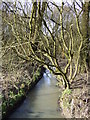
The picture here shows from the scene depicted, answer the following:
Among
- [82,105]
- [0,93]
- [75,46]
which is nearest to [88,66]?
[75,46]

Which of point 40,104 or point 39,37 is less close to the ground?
point 39,37

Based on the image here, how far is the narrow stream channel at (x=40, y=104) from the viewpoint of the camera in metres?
2.91

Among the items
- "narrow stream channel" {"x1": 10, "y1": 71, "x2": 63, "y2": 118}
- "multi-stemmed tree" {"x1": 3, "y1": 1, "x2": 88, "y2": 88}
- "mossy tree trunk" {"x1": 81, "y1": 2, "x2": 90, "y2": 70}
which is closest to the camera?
"multi-stemmed tree" {"x1": 3, "y1": 1, "x2": 88, "y2": 88}

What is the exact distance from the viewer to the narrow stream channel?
2.91m

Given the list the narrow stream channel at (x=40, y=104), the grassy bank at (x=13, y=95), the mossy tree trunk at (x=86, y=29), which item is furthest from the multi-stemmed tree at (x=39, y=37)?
the grassy bank at (x=13, y=95)

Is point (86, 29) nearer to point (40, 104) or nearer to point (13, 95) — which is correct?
point (40, 104)

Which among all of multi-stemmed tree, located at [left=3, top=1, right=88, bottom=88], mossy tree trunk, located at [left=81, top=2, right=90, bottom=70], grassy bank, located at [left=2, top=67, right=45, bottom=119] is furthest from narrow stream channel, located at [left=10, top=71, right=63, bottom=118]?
mossy tree trunk, located at [left=81, top=2, right=90, bottom=70]

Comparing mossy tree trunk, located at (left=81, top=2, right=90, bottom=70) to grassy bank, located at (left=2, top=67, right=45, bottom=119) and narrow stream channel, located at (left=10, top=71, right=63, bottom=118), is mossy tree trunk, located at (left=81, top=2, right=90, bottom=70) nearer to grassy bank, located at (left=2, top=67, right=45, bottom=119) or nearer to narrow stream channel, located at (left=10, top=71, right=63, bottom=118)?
narrow stream channel, located at (left=10, top=71, right=63, bottom=118)

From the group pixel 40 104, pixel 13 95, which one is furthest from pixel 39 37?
pixel 40 104

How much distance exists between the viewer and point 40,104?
3297 mm

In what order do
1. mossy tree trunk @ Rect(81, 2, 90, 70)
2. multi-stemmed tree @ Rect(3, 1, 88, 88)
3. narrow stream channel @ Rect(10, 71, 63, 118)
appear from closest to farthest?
multi-stemmed tree @ Rect(3, 1, 88, 88) → narrow stream channel @ Rect(10, 71, 63, 118) → mossy tree trunk @ Rect(81, 2, 90, 70)

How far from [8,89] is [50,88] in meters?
1.42

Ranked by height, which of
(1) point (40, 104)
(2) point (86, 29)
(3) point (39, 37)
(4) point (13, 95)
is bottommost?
(1) point (40, 104)

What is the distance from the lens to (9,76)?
319cm
